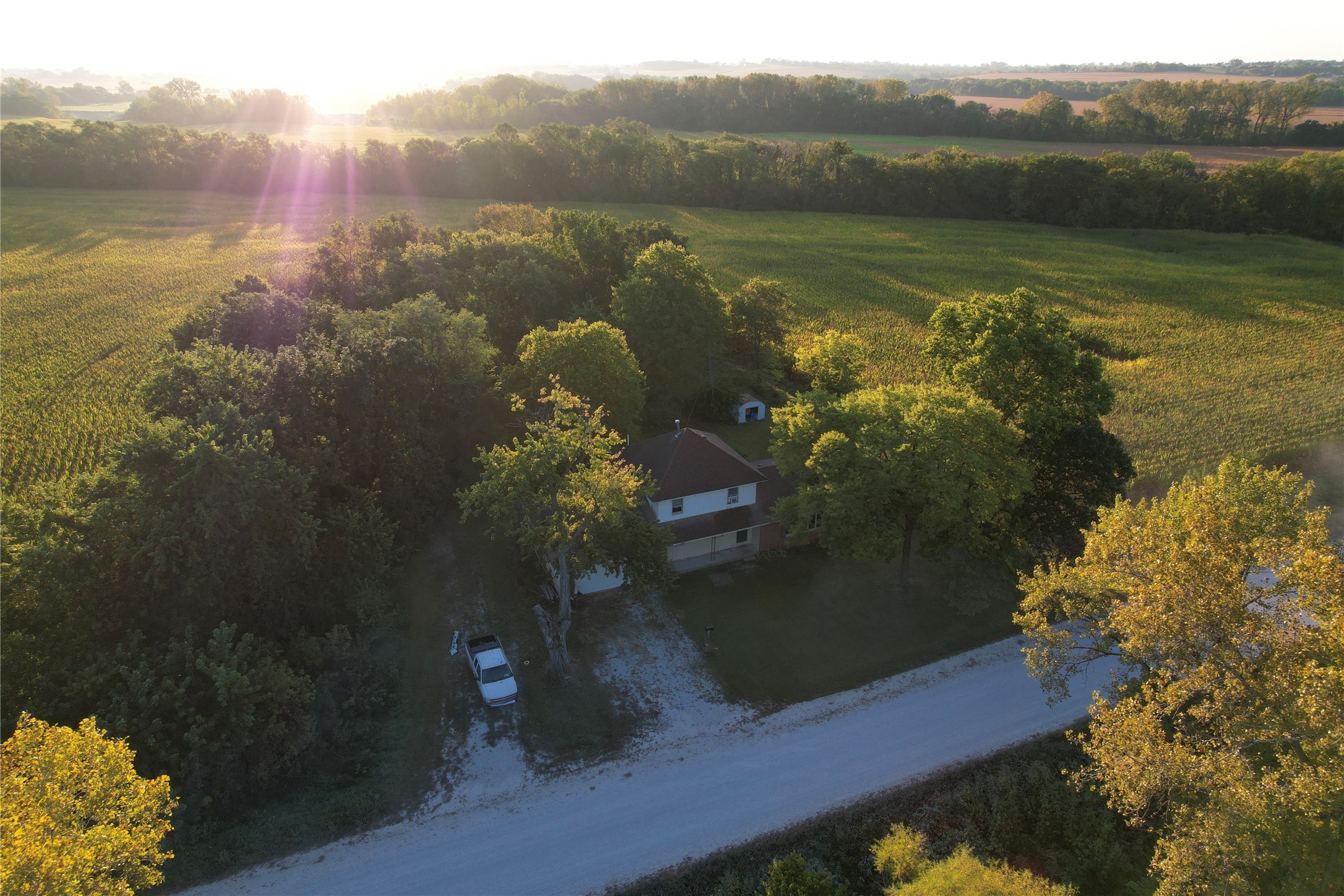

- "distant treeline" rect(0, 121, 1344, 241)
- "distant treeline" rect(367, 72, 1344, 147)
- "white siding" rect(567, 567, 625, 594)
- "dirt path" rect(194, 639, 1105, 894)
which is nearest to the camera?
"dirt path" rect(194, 639, 1105, 894)

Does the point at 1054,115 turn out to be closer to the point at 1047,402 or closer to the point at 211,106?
the point at 1047,402

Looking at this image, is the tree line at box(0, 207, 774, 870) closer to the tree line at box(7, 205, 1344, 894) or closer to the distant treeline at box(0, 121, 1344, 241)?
the tree line at box(7, 205, 1344, 894)

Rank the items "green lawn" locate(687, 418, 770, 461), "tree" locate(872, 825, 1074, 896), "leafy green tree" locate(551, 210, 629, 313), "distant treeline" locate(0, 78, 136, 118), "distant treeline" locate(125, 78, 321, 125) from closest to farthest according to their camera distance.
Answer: "tree" locate(872, 825, 1074, 896) → "green lawn" locate(687, 418, 770, 461) → "leafy green tree" locate(551, 210, 629, 313) → "distant treeline" locate(0, 78, 136, 118) → "distant treeline" locate(125, 78, 321, 125)

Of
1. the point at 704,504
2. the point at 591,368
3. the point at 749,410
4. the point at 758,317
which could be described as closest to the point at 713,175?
the point at 758,317

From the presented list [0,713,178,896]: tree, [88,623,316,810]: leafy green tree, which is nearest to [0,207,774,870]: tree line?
[88,623,316,810]: leafy green tree

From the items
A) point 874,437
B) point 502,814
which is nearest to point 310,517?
point 502,814

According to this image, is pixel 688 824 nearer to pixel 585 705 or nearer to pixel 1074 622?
pixel 585 705

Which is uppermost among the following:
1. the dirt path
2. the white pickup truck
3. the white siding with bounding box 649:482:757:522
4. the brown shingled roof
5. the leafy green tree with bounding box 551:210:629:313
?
the leafy green tree with bounding box 551:210:629:313

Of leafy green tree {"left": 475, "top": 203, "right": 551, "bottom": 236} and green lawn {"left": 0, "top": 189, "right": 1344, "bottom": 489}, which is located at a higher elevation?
leafy green tree {"left": 475, "top": 203, "right": 551, "bottom": 236}
